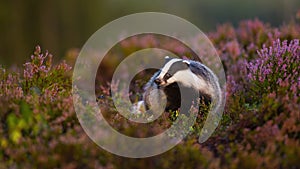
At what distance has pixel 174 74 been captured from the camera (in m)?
4.96

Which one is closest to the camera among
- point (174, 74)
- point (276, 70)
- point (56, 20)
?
point (174, 74)

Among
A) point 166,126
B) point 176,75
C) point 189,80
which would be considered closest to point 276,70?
point 189,80

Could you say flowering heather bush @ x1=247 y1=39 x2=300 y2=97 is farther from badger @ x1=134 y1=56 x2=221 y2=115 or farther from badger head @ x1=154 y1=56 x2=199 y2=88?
badger head @ x1=154 y1=56 x2=199 y2=88

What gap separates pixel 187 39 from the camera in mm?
8797

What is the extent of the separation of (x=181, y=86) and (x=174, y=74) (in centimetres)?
14

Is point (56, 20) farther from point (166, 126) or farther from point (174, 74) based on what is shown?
point (166, 126)

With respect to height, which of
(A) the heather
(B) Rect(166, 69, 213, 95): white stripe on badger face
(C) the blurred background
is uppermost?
(C) the blurred background

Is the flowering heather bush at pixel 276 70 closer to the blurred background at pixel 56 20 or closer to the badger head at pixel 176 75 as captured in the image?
the badger head at pixel 176 75

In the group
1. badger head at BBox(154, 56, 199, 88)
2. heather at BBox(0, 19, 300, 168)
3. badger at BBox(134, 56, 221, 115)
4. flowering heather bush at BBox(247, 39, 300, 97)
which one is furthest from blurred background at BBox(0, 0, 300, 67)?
badger head at BBox(154, 56, 199, 88)

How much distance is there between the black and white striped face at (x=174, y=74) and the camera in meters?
4.96

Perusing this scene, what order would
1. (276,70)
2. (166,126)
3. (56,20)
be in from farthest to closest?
(56,20), (276,70), (166,126)

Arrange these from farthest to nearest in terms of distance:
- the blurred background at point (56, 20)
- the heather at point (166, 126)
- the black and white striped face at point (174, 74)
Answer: the blurred background at point (56, 20) < the black and white striped face at point (174, 74) < the heather at point (166, 126)

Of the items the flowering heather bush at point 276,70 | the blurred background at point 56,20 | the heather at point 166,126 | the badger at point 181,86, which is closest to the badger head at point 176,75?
the badger at point 181,86

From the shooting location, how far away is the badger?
498cm
